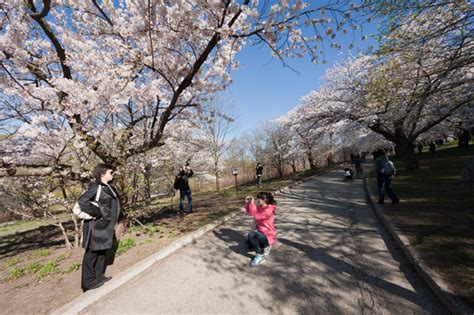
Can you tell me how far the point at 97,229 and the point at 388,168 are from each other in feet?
24.8

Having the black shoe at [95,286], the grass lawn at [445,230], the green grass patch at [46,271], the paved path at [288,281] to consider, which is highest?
the grass lawn at [445,230]

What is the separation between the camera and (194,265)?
3648 mm

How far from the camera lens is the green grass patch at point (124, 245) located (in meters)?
4.43

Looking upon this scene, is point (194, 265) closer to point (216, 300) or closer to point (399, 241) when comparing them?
point (216, 300)

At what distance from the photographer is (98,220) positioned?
3031 millimetres

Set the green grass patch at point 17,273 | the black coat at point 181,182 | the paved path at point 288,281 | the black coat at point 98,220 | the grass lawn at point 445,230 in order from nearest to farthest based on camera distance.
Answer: the paved path at point 288,281 < the grass lawn at point 445,230 < the black coat at point 98,220 < the green grass patch at point 17,273 < the black coat at point 181,182

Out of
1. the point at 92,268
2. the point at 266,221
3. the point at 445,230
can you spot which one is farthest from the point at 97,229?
the point at 445,230

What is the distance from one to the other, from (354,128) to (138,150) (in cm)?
1360

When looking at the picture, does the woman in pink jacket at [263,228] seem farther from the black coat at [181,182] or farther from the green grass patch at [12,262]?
the green grass patch at [12,262]

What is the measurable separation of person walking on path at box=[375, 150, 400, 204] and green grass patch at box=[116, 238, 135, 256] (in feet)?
23.8

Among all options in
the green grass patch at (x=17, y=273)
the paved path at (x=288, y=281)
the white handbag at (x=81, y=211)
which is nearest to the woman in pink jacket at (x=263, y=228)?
the paved path at (x=288, y=281)

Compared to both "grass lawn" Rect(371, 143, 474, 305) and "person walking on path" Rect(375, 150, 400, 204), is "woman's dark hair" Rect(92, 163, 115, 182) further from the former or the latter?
"person walking on path" Rect(375, 150, 400, 204)

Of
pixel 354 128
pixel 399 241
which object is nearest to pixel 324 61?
pixel 399 241

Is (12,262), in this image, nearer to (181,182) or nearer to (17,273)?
(17,273)
